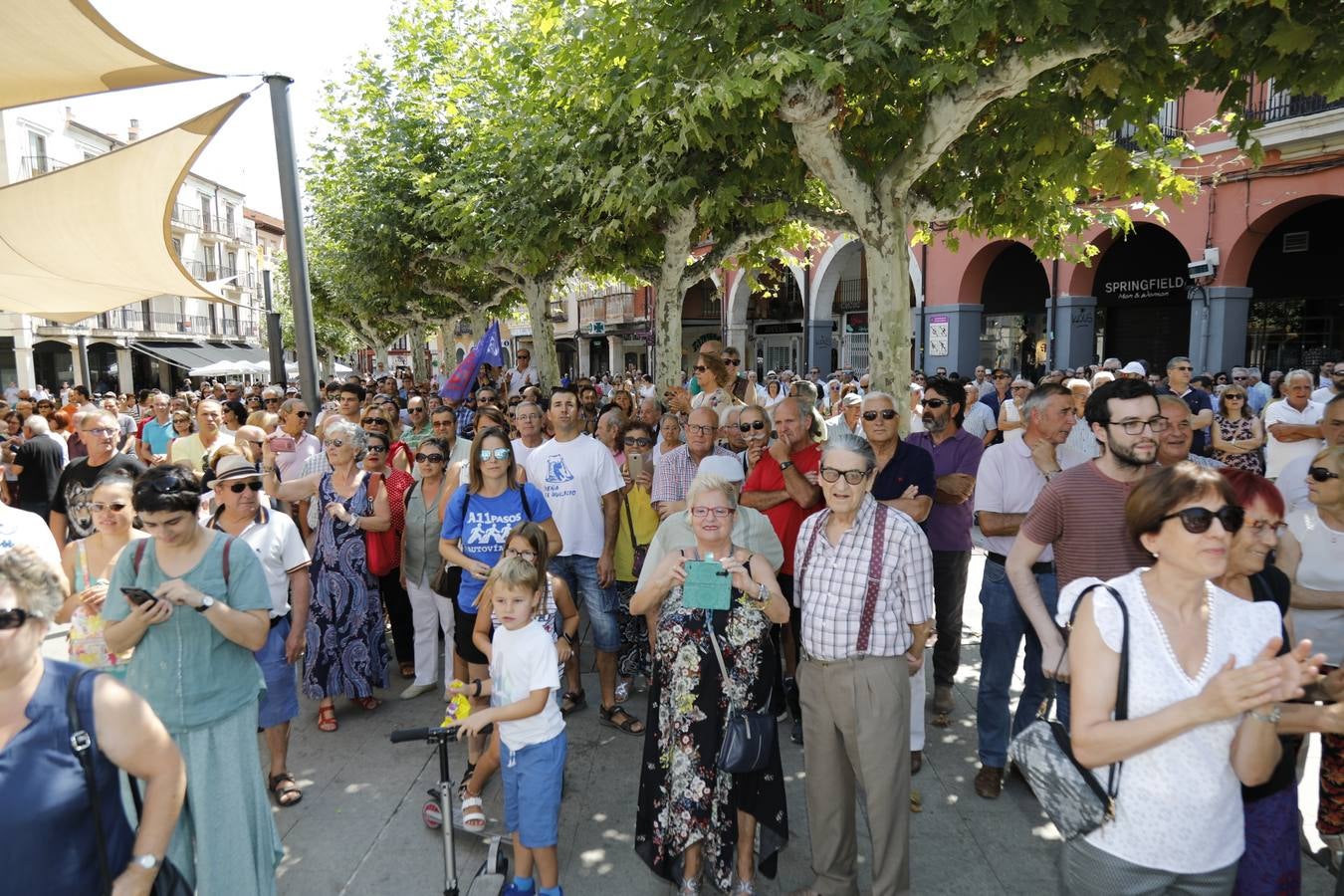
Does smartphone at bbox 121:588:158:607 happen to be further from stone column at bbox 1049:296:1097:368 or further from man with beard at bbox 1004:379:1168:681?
stone column at bbox 1049:296:1097:368

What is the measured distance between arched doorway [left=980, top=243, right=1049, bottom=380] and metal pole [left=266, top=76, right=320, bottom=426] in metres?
18.3

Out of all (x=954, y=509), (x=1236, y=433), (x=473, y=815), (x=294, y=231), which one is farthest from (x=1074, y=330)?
(x=473, y=815)

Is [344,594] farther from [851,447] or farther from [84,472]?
[851,447]

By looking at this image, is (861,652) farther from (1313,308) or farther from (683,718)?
(1313,308)

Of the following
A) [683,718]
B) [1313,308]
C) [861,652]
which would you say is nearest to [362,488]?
[683,718]

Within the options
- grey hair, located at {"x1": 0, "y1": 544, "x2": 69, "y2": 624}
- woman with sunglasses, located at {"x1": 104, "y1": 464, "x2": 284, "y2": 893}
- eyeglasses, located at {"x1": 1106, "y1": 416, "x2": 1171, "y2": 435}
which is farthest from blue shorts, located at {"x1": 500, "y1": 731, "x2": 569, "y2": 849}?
eyeglasses, located at {"x1": 1106, "y1": 416, "x2": 1171, "y2": 435}

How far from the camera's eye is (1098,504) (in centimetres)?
312

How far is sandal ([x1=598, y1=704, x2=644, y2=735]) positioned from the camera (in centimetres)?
476

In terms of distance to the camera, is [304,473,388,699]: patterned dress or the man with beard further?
[304,473,388,699]: patterned dress

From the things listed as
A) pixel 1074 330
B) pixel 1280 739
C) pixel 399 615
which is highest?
pixel 1074 330

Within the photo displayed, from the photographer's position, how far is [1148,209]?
8.41m

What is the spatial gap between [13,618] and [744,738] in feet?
7.74

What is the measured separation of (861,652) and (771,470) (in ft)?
5.67

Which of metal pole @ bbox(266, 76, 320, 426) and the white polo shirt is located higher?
metal pole @ bbox(266, 76, 320, 426)
